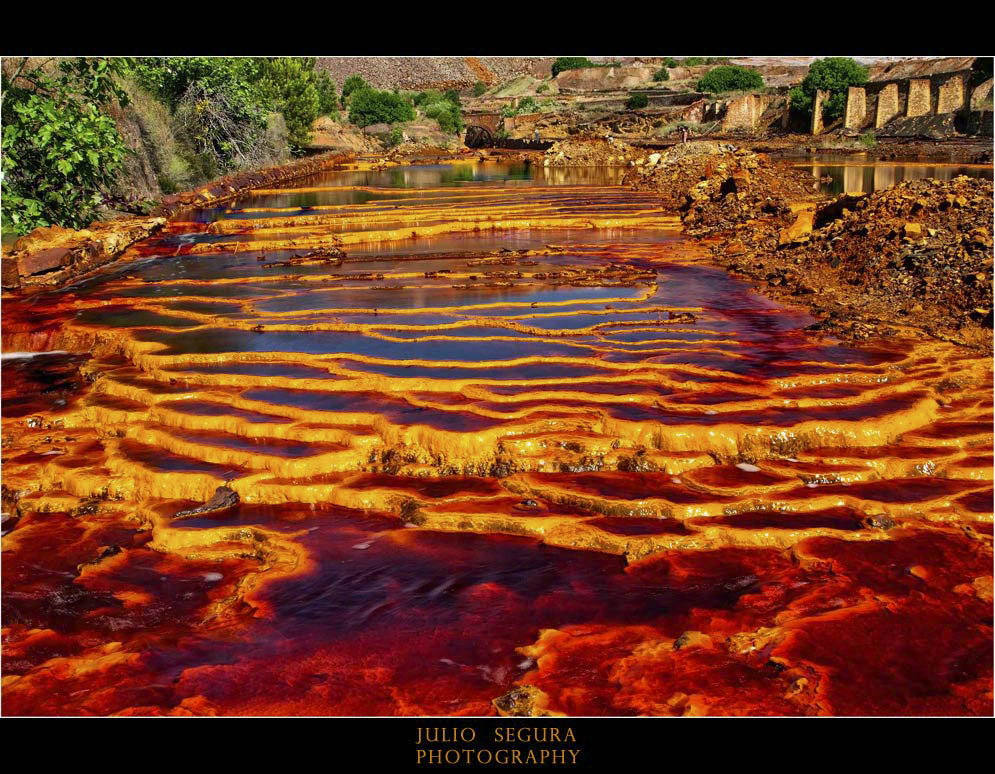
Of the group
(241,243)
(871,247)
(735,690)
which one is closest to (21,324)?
(241,243)

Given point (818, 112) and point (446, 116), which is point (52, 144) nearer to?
point (818, 112)

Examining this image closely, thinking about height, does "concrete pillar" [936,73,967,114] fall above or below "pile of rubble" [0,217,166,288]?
above

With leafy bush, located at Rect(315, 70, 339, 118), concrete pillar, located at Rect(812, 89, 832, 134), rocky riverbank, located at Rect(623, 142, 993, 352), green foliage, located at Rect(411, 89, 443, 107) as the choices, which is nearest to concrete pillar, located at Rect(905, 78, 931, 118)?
concrete pillar, located at Rect(812, 89, 832, 134)

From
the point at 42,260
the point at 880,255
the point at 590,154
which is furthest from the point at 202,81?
the point at 880,255

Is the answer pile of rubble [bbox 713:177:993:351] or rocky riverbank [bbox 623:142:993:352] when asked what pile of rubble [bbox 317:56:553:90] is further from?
pile of rubble [bbox 713:177:993:351]

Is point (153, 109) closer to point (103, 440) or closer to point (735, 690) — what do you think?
point (103, 440)

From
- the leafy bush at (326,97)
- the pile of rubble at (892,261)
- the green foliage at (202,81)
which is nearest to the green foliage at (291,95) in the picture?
the green foliage at (202,81)
